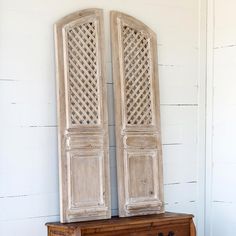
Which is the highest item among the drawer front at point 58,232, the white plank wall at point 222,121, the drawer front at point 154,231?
the white plank wall at point 222,121

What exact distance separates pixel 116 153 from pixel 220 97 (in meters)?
0.79

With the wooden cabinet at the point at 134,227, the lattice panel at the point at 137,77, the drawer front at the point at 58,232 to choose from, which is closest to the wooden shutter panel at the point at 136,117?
the lattice panel at the point at 137,77

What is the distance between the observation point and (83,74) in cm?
239

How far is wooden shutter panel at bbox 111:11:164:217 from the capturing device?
2.49 metres

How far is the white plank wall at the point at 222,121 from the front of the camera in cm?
280

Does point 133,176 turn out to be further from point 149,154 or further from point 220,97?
point 220,97

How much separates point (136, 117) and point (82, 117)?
334 mm

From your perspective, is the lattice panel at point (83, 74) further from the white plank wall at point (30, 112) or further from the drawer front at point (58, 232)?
the drawer front at point (58, 232)

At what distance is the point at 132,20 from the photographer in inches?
102

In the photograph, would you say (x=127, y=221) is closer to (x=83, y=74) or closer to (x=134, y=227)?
(x=134, y=227)

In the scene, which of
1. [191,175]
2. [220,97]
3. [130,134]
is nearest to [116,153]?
[130,134]

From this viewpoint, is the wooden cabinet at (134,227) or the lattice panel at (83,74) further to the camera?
the lattice panel at (83,74)

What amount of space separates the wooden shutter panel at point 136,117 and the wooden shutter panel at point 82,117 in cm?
9

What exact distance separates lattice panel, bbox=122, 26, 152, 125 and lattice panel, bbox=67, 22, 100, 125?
19cm
